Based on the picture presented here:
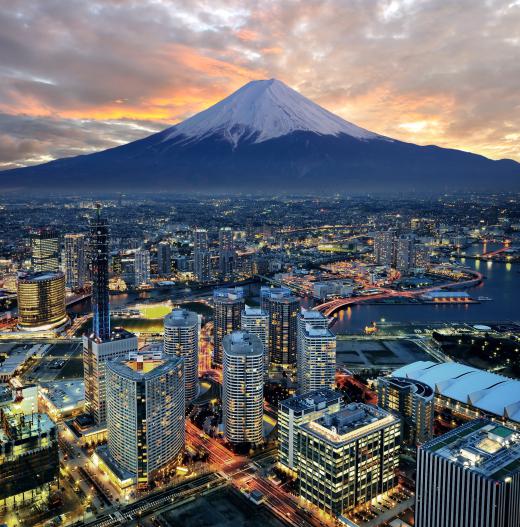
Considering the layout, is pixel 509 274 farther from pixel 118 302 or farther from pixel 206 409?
pixel 206 409

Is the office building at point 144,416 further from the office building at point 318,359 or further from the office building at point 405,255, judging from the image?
the office building at point 405,255

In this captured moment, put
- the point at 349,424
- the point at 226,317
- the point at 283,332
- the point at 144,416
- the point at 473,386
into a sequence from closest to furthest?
the point at 349,424 < the point at 144,416 < the point at 473,386 < the point at 283,332 < the point at 226,317

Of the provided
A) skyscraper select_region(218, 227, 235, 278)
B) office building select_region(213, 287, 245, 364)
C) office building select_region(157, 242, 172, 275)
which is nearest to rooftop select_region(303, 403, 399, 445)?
office building select_region(213, 287, 245, 364)

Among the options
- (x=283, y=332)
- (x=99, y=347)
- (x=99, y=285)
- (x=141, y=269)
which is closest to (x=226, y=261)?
(x=141, y=269)

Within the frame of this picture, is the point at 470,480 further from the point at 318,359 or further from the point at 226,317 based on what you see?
the point at 226,317

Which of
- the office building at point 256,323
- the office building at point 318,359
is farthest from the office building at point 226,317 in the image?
the office building at point 318,359
